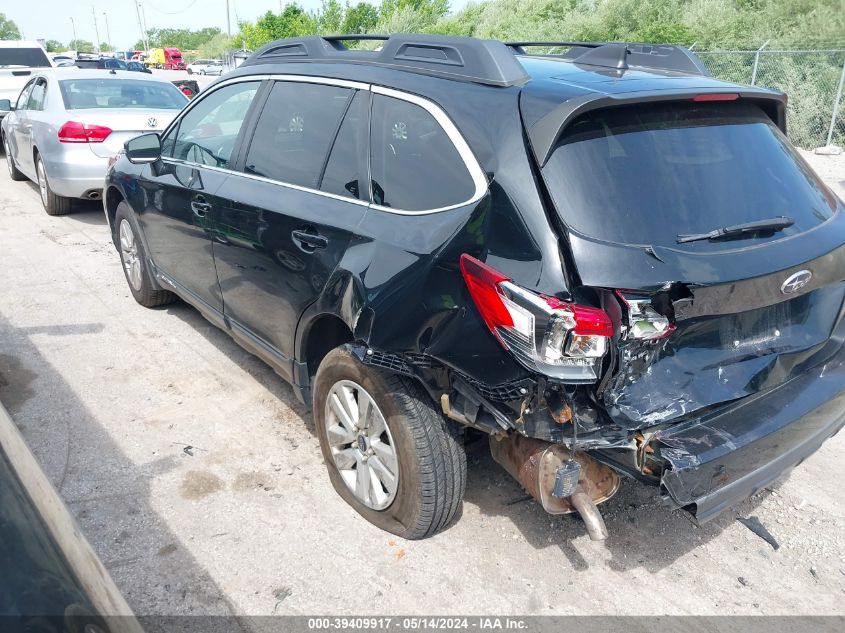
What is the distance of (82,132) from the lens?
24.8 feet

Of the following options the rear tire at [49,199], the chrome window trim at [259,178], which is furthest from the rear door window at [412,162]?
the rear tire at [49,199]

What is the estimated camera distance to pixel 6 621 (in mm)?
1197

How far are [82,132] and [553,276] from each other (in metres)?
7.02

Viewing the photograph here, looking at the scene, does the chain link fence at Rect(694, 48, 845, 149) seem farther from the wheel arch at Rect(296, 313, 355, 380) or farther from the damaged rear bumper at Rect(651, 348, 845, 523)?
the wheel arch at Rect(296, 313, 355, 380)

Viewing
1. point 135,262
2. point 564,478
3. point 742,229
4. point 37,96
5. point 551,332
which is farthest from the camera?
point 37,96

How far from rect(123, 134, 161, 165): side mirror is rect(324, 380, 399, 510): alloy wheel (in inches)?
100

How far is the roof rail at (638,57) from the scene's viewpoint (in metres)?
3.15

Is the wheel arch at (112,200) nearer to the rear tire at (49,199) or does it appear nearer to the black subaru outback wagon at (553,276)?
the black subaru outback wagon at (553,276)

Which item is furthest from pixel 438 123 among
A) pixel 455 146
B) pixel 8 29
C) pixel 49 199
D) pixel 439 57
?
pixel 8 29

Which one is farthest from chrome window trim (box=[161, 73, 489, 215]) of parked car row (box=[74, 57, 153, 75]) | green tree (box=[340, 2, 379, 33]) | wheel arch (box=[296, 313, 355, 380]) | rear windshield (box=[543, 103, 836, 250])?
green tree (box=[340, 2, 379, 33])

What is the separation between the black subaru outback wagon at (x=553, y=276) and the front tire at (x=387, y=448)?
0.01 m

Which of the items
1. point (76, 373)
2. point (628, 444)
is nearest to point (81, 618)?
point (628, 444)

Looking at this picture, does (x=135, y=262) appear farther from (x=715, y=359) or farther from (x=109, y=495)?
(x=715, y=359)

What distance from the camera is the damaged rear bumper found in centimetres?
225
